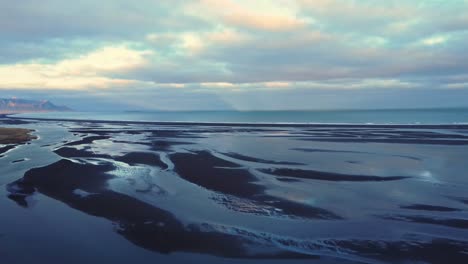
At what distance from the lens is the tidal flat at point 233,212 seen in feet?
29.2

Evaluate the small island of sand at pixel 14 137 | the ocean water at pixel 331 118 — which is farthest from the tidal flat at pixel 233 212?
the ocean water at pixel 331 118

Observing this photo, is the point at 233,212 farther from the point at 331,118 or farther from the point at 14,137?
the point at 331,118

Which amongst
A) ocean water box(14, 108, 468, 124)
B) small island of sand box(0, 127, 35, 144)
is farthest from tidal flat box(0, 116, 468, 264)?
ocean water box(14, 108, 468, 124)

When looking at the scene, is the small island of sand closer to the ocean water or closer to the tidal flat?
the tidal flat

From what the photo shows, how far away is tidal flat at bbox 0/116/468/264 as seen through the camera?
8.91 meters

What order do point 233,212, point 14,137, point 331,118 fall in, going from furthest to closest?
point 331,118 < point 14,137 < point 233,212

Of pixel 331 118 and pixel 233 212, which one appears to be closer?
pixel 233 212

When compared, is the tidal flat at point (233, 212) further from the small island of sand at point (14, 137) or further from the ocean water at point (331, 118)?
the ocean water at point (331, 118)

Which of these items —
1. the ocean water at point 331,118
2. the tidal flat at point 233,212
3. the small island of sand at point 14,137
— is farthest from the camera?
the ocean water at point 331,118

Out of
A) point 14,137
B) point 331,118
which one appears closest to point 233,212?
point 14,137

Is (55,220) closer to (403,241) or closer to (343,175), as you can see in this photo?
(403,241)

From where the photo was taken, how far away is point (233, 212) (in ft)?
39.7

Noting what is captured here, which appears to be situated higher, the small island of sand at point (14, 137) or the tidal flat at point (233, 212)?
the small island of sand at point (14, 137)

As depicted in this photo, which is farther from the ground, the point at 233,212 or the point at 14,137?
the point at 14,137
